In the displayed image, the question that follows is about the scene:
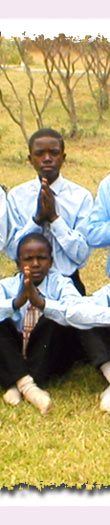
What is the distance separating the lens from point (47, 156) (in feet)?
10.6

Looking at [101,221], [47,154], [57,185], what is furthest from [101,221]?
[47,154]

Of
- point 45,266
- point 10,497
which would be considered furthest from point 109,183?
point 10,497

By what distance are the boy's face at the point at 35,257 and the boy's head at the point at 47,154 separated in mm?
329

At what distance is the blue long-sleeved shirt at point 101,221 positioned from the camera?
3.25 m

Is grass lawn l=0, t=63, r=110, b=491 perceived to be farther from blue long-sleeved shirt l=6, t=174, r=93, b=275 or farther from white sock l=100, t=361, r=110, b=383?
blue long-sleeved shirt l=6, t=174, r=93, b=275

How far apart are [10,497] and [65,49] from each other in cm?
882

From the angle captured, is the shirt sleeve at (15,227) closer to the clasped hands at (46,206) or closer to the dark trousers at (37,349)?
the clasped hands at (46,206)

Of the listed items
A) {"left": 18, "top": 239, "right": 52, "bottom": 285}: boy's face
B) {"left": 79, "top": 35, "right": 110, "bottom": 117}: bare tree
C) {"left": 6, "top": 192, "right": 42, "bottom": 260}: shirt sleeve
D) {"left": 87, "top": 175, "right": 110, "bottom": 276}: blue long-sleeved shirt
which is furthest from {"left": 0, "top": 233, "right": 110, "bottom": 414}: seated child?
{"left": 79, "top": 35, "right": 110, "bottom": 117}: bare tree

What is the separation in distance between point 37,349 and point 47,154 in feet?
2.68

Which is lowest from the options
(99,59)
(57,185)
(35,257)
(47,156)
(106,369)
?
(106,369)

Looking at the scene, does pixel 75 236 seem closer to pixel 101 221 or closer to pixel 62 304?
pixel 101 221

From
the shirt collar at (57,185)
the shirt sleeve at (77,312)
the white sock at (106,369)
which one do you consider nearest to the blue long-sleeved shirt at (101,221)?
the shirt collar at (57,185)

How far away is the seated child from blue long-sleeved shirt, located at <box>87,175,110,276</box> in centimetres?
20

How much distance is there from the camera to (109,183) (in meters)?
3.33
